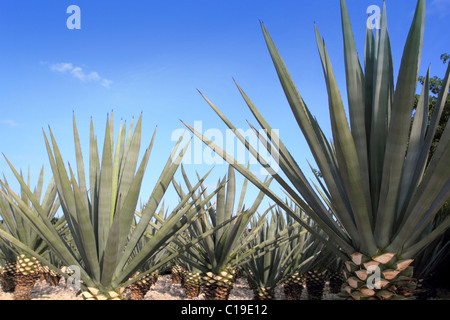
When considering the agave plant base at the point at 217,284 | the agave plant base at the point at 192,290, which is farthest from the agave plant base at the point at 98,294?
the agave plant base at the point at 192,290

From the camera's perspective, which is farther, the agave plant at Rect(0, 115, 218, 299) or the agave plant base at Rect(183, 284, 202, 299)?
the agave plant base at Rect(183, 284, 202, 299)

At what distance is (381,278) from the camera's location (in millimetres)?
1770

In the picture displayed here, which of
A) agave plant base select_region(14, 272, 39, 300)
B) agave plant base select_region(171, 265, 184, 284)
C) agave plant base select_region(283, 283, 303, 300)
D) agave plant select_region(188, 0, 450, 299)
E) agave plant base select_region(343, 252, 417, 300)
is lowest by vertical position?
agave plant base select_region(171, 265, 184, 284)

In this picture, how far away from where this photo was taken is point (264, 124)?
210 centimetres

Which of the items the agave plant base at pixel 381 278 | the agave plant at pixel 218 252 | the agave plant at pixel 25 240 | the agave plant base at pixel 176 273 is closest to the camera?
the agave plant base at pixel 381 278

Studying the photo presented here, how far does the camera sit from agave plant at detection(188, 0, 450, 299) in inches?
63.6

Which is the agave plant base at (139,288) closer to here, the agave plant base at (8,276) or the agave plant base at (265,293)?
the agave plant base at (8,276)

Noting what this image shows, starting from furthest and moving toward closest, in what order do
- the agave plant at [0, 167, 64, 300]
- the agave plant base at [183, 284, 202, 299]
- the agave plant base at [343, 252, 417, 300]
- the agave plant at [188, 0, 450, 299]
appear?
the agave plant base at [183, 284, 202, 299] < the agave plant at [0, 167, 64, 300] < the agave plant base at [343, 252, 417, 300] < the agave plant at [188, 0, 450, 299]

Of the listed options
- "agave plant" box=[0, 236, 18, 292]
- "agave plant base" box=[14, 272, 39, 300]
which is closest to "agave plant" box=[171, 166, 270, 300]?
"agave plant base" box=[14, 272, 39, 300]

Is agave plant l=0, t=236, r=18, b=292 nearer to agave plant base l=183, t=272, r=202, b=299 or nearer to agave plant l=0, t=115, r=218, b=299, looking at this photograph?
agave plant base l=183, t=272, r=202, b=299

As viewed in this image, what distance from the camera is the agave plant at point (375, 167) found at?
1.62 m

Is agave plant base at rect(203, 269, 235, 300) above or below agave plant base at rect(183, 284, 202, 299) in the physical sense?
above

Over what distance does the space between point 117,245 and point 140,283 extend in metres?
3.94
